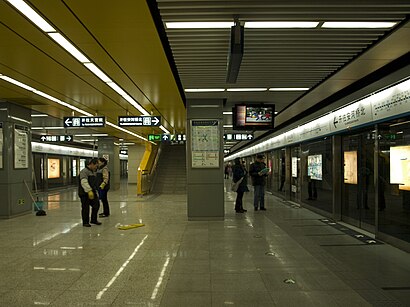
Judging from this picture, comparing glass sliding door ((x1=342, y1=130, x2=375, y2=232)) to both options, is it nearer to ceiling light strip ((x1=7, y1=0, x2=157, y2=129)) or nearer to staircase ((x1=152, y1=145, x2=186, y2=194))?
ceiling light strip ((x1=7, y1=0, x2=157, y2=129))

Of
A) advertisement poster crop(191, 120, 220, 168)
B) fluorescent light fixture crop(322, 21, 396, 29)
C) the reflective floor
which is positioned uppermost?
fluorescent light fixture crop(322, 21, 396, 29)

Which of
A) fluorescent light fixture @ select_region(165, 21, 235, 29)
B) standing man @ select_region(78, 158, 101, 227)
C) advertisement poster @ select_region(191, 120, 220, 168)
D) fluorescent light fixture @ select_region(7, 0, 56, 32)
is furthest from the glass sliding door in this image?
fluorescent light fixture @ select_region(7, 0, 56, 32)

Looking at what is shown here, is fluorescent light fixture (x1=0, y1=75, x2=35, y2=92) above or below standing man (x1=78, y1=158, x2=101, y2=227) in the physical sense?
above

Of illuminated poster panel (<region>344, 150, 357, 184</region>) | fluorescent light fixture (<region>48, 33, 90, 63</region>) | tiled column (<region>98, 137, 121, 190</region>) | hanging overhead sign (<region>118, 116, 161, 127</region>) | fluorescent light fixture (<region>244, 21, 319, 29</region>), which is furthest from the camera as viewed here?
tiled column (<region>98, 137, 121, 190</region>)

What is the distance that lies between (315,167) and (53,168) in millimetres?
16707

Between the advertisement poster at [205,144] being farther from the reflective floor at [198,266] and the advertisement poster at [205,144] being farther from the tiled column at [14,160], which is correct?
the tiled column at [14,160]

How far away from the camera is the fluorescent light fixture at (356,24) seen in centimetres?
438

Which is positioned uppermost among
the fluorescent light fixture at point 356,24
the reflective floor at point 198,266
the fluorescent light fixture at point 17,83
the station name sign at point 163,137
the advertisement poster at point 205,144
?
the fluorescent light fixture at point 17,83

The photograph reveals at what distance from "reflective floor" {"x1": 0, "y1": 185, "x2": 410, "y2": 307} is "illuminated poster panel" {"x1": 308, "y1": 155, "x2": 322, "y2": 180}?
268 cm

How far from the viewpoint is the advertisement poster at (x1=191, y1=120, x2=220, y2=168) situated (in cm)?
895

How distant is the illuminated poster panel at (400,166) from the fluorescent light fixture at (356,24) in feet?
7.92

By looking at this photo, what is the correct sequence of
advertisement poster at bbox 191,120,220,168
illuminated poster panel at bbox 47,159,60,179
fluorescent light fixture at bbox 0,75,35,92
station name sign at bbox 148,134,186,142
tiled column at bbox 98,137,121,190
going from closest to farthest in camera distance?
fluorescent light fixture at bbox 0,75,35,92 → advertisement poster at bbox 191,120,220,168 → station name sign at bbox 148,134,186,142 → illuminated poster panel at bbox 47,159,60,179 → tiled column at bbox 98,137,121,190

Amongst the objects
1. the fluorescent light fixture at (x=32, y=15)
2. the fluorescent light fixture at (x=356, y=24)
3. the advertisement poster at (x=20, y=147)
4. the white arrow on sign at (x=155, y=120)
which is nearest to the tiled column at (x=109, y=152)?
the advertisement poster at (x=20, y=147)

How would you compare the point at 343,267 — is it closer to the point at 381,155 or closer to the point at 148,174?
the point at 381,155
